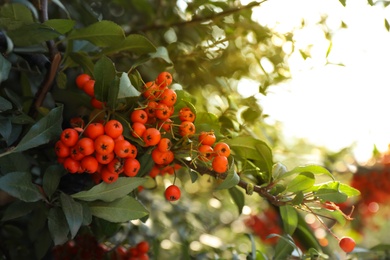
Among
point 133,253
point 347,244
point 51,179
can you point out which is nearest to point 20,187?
point 51,179

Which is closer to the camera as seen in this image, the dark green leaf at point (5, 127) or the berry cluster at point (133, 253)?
the dark green leaf at point (5, 127)

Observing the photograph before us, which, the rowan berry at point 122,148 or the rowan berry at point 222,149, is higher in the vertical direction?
the rowan berry at point 222,149

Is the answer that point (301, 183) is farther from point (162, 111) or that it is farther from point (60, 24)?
point (60, 24)

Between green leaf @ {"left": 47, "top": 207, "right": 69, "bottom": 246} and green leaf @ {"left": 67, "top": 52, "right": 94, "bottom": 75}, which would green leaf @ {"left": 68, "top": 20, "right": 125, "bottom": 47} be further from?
green leaf @ {"left": 47, "top": 207, "right": 69, "bottom": 246}

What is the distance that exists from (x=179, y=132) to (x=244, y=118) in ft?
0.97

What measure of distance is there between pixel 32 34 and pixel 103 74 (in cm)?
15

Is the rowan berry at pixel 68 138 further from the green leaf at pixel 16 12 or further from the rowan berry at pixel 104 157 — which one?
the green leaf at pixel 16 12

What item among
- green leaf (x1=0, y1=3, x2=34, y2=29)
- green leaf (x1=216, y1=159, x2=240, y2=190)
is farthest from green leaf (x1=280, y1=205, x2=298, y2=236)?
green leaf (x1=0, y1=3, x2=34, y2=29)

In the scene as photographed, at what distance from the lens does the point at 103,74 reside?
0.68 meters

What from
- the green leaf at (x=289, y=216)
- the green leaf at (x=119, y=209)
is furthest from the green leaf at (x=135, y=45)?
the green leaf at (x=289, y=216)

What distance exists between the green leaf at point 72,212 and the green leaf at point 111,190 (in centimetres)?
1

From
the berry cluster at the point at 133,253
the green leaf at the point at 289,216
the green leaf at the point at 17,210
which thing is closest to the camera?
the green leaf at the point at 17,210

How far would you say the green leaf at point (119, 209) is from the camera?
0.70 m

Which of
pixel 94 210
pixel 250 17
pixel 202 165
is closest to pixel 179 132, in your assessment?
pixel 202 165
